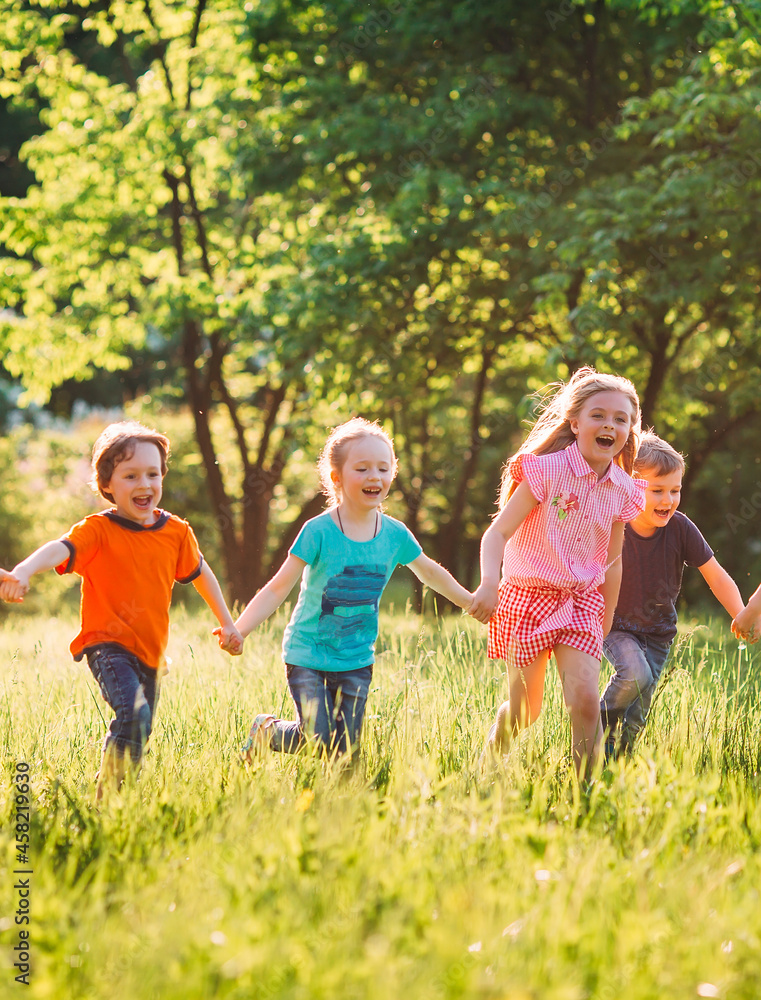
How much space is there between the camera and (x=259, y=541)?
12.6 m

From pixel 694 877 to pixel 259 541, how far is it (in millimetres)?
10301

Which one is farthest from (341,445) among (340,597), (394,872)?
(394,872)

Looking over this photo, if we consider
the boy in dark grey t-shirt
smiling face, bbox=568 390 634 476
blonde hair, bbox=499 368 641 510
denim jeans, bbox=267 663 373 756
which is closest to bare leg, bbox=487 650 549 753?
the boy in dark grey t-shirt

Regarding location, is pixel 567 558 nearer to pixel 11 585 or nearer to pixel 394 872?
pixel 394 872

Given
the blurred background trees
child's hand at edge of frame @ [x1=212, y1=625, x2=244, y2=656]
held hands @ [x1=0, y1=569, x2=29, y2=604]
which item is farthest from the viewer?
the blurred background trees

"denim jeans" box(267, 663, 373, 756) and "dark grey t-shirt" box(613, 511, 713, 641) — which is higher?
"dark grey t-shirt" box(613, 511, 713, 641)

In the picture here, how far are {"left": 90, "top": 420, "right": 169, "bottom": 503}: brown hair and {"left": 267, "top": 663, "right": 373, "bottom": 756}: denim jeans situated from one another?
103 centimetres

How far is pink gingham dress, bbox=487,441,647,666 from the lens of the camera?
3.98 metres

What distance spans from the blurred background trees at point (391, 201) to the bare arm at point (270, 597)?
5195 mm

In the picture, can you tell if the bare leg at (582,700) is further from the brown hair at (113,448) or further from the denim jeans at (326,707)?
the brown hair at (113,448)

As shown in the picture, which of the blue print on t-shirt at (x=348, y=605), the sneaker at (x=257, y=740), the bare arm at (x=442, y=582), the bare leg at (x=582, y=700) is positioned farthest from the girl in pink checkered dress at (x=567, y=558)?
the sneaker at (x=257, y=740)

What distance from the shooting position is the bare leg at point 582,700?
3824 millimetres

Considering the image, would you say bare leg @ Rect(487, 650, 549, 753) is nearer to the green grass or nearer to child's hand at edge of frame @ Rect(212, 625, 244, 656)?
the green grass

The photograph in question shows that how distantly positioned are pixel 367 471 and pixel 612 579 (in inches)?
47.0
